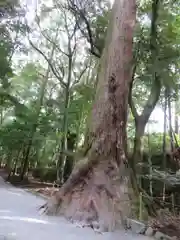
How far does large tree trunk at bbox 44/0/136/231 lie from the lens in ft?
17.6

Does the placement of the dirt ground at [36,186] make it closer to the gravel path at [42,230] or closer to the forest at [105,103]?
the forest at [105,103]

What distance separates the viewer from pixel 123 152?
240 inches

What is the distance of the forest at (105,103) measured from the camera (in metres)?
5.75

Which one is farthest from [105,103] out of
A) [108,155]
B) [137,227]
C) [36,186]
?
[36,186]

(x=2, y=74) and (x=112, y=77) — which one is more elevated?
(x=2, y=74)

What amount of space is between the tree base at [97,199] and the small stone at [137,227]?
185 millimetres

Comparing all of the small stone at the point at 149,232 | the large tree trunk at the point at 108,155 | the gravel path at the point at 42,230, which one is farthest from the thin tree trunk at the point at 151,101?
the gravel path at the point at 42,230

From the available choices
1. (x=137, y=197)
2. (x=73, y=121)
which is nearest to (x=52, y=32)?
(x=73, y=121)

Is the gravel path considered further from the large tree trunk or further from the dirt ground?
the dirt ground

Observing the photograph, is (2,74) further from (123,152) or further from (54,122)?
(123,152)

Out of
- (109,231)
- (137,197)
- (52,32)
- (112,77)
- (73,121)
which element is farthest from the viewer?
(52,32)

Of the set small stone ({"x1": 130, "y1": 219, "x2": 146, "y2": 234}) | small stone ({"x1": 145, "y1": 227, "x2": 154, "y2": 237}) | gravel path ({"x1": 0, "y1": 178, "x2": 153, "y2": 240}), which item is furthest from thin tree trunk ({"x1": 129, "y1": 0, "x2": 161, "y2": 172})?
gravel path ({"x1": 0, "y1": 178, "x2": 153, "y2": 240})

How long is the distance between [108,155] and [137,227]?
1535mm

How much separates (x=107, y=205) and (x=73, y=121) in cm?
986
